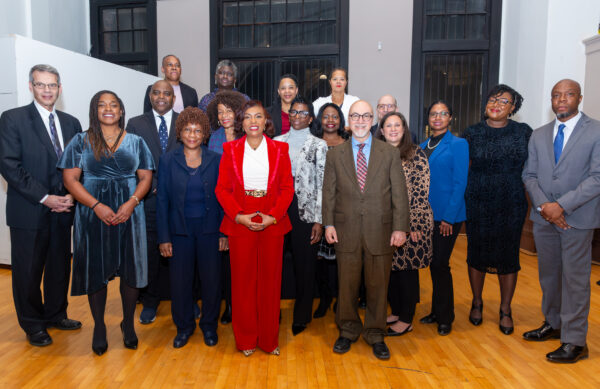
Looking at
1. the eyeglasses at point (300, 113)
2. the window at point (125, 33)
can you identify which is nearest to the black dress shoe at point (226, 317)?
the eyeglasses at point (300, 113)

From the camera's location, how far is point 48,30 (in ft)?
21.8

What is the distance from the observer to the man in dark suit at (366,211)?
2.64 metres

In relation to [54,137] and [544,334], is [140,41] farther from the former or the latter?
[544,334]

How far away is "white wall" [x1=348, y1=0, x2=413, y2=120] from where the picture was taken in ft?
21.8

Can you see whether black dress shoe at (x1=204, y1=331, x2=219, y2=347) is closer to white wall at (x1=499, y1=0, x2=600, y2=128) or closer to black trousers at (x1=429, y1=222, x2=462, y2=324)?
black trousers at (x1=429, y1=222, x2=462, y2=324)

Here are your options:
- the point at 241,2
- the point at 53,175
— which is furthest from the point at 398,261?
the point at 241,2

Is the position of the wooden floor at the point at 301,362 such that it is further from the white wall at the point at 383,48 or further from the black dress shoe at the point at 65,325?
the white wall at the point at 383,48

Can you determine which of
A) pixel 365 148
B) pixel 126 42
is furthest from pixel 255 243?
pixel 126 42

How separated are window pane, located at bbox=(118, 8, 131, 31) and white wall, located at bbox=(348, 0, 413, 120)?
158 inches

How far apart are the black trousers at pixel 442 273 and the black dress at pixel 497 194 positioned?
219mm

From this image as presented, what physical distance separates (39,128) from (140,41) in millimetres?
5219

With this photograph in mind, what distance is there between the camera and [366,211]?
2631 millimetres

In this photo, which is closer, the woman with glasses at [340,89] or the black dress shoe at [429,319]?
the black dress shoe at [429,319]

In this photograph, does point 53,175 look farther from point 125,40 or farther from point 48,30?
point 125,40
